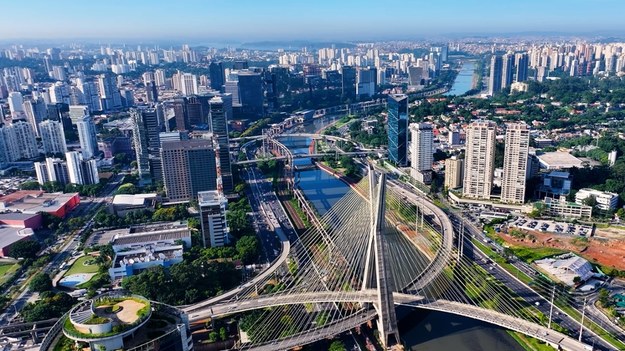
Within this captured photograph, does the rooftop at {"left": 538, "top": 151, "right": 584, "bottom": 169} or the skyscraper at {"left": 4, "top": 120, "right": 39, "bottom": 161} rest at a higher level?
the skyscraper at {"left": 4, "top": 120, "right": 39, "bottom": 161}

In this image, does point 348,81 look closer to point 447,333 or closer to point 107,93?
point 107,93

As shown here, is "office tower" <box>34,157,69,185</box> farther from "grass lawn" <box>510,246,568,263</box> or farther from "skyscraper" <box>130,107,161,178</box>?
"grass lawn" <box>510,246,568,263</box>

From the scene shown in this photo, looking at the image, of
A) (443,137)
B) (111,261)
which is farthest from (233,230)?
(443,137)

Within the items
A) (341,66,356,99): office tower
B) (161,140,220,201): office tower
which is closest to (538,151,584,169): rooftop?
(161,140,220,201): office tower

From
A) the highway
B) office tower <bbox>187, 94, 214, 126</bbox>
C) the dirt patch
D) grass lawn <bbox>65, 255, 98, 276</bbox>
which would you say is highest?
office tower <bbox>187, 94, 214, 126</bbox>

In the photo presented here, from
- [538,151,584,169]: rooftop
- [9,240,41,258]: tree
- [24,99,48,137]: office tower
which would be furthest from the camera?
[24,99,48,137]: office tower

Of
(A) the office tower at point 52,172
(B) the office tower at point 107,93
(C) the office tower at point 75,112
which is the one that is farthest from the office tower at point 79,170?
(B) the office tower at point 107,93

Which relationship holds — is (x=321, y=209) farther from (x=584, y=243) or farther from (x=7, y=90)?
(x=7, y=90)
